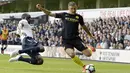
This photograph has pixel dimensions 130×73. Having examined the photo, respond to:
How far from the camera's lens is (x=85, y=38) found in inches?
1236

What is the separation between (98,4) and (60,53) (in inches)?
628

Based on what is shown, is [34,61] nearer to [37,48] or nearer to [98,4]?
[37,48]

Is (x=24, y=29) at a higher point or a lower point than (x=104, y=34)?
higher

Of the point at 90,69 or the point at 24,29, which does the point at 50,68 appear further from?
the point at 90,69

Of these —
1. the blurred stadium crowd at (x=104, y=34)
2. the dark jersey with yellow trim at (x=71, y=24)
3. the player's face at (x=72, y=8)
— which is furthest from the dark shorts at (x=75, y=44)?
the blurred stadium crowd at (x=104, y=34)

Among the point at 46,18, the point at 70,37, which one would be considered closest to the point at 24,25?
the point at 70,37

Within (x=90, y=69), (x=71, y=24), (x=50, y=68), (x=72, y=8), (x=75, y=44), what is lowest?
(x=50, y=68)

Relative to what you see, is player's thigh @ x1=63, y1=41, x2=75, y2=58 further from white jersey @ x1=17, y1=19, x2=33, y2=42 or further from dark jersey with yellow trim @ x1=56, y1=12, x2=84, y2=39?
white jersey @ x1=17, y1=19, x2=33, y2=42

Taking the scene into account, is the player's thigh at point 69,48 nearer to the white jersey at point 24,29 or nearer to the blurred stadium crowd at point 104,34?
the white jersey at point 24,29

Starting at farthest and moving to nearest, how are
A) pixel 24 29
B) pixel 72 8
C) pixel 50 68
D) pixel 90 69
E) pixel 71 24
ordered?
pixel 50 68 < pixel 24 29 < pixel 71 24 < pixel 72 8 < pixel 90 69

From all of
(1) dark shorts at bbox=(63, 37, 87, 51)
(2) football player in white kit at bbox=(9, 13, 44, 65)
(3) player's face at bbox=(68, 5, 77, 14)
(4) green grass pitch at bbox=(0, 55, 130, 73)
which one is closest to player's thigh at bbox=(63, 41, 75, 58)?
(1) dark shorts at bbox=(63, 37, 87, 51)

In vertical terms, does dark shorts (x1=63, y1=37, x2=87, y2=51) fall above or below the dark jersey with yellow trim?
below

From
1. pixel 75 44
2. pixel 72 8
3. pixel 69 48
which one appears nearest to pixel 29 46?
pixel 69 48

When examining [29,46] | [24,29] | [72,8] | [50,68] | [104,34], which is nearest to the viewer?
[72,8]
